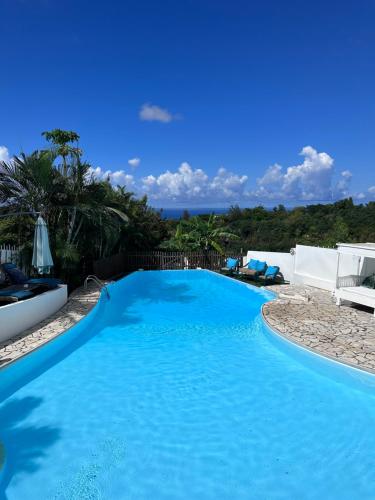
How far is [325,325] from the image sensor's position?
8836mm

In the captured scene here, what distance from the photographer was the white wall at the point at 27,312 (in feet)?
24.7

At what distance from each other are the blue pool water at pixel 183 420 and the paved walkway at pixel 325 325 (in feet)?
1.18

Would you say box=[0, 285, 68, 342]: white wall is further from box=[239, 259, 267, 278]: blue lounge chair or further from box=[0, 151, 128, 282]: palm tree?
box=[239, 259, 267, 278]: blue lounge chair

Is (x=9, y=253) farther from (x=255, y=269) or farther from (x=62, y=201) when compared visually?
(x=255, y=269)

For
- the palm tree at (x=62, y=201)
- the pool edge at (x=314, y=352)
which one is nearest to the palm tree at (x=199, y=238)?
the palm tree at (x=62, y=201)

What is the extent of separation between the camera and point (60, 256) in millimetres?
11758

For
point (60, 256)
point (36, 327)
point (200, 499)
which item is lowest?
point (200, 499)

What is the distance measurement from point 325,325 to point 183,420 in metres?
5.08

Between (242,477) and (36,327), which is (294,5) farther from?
(242,477)

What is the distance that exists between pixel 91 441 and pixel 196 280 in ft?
43.9

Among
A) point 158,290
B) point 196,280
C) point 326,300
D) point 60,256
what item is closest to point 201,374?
point 326,300

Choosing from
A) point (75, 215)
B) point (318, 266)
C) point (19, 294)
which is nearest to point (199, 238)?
point (318, 266)

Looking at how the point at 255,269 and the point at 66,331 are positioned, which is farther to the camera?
the point at 255,269

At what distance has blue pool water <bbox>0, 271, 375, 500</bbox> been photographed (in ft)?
13.9
